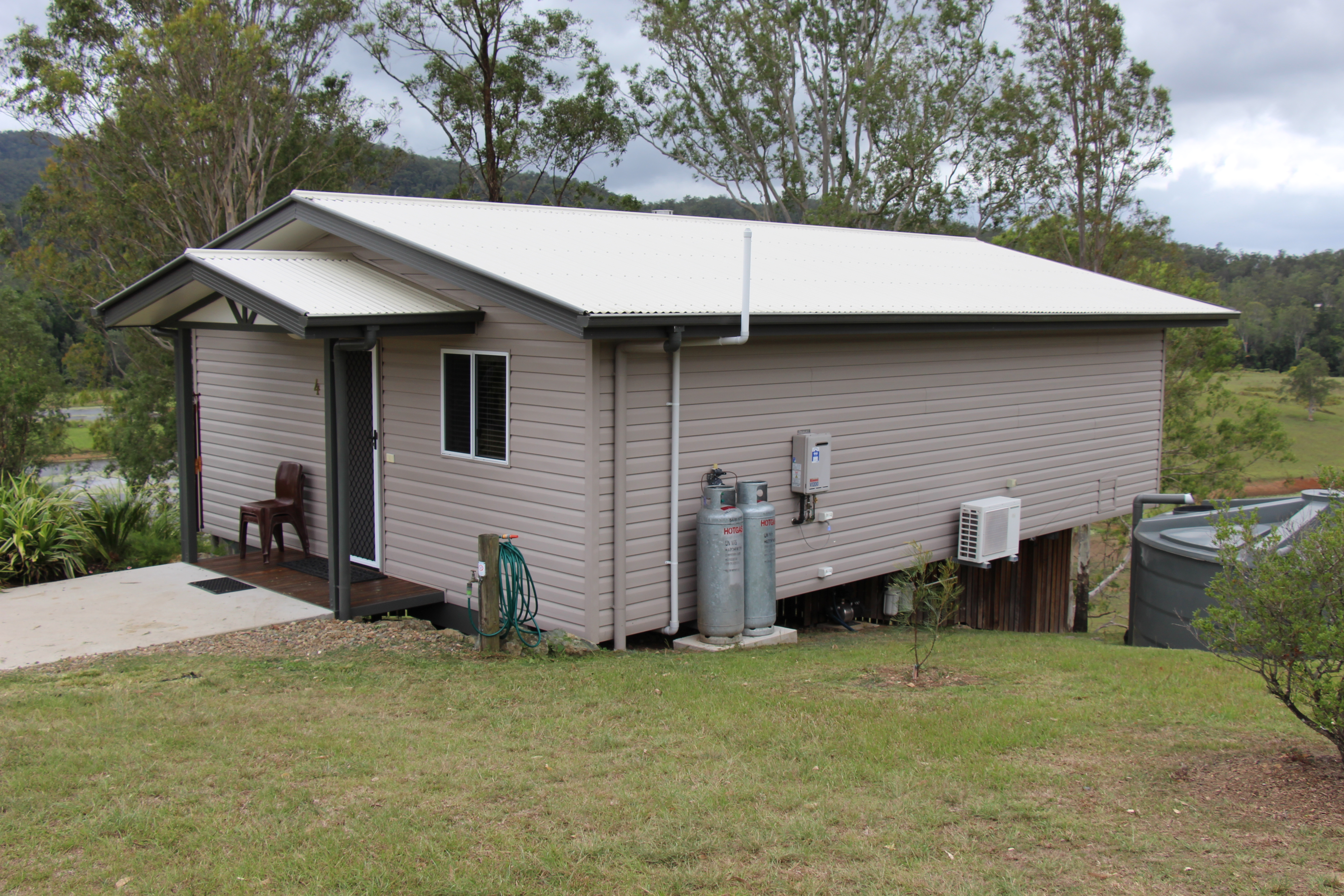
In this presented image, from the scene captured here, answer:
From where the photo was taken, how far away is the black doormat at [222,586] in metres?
9.01

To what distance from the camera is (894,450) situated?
1018 cm

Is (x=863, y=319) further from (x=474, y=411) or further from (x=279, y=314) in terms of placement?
(x=279, y=314)

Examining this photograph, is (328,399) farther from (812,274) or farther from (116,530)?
(812,274)

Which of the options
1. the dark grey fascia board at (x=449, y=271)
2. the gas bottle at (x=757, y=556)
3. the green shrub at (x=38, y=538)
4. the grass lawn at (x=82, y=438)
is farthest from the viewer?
the grass lawn at (x=82, y=438)

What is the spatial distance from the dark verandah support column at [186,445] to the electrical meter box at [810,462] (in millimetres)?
5656

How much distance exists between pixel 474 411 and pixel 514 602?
161cm

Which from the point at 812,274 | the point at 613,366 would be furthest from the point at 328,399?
the point at 812,274

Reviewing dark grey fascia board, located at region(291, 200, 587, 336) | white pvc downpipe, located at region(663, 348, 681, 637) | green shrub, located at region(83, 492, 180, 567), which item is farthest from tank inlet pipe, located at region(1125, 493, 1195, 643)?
green shrub, located at region(83, 492, 180, 567)

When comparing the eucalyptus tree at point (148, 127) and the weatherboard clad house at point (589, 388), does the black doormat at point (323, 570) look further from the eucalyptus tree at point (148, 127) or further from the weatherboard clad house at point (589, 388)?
the eucalyptus tree at point (148, 127)

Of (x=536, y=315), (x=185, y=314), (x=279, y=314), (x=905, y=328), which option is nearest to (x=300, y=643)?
(x=279, y=314)

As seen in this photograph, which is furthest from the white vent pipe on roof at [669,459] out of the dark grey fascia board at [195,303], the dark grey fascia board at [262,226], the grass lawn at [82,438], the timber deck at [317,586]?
the grass lawn at [82,438]

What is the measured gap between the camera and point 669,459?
8062 millimetres

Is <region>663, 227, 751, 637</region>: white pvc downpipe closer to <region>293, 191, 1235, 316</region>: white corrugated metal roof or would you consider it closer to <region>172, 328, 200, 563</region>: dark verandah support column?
<region>293, 191, 1235, 316</region>: white corrugated metal roof

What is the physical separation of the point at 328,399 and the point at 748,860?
18.5 feet
